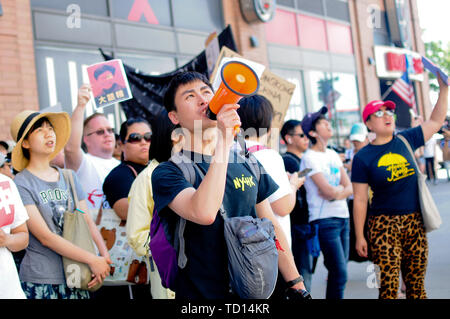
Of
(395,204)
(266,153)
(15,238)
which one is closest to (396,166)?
(395,204)

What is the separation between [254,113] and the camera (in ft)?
9.41

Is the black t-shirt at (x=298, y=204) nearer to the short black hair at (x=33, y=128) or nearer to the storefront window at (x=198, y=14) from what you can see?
the short black hair at (x=33, y=128)

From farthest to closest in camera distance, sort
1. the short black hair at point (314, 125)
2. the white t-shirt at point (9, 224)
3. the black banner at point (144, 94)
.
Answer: the black banner at point (144, 94)
the short black hair at point (314, 125)
the white t-shirt at point (9, 224)

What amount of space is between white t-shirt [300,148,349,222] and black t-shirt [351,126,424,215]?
0.52 meters

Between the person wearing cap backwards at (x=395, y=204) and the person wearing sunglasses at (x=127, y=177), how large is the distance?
186 cm

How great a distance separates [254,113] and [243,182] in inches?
38.9

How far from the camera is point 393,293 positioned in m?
3.69

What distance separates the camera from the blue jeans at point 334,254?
165 inches

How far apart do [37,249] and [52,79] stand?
6.10 meters

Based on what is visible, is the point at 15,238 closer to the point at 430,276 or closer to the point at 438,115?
the point at 438,115

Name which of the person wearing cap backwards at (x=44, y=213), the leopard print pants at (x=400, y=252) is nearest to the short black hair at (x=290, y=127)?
the leopard print pants at (x=400, y=252)

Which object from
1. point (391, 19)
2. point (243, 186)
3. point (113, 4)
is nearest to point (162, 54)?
point (113, 4)

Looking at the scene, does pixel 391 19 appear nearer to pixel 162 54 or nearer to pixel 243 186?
pixel 162 54

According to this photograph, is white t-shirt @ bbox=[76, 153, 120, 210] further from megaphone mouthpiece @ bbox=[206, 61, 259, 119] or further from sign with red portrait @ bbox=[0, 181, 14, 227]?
megaphone mouthpiece @ bbox=[206, 61, 259, 119]
